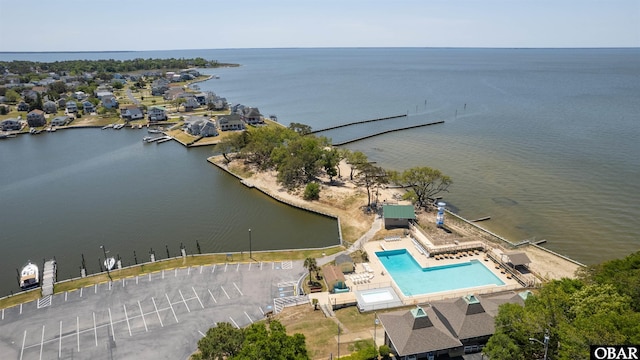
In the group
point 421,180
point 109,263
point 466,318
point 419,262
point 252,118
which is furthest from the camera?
point 252,118

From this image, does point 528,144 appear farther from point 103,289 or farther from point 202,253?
point 103,289

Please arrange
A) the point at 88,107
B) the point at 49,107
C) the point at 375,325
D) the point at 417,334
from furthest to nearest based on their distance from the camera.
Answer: the point at 88,107 < the point at 49,107 < the point at 375,325 < the point at 417,334

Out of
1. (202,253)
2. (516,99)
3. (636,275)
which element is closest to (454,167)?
(636,275)

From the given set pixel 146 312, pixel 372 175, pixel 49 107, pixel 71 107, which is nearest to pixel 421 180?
pixel 372 175

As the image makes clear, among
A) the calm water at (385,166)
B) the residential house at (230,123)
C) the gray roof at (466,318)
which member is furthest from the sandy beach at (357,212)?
the residential house at (230,123)

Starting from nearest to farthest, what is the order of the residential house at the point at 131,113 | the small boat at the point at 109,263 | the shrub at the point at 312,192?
the small boat at the point at 109,263 → the shrub at the point at 312,192 → the residential house at the point at 131,113

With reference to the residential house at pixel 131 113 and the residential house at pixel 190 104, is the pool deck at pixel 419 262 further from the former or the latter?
the residential house at pixel 190 104

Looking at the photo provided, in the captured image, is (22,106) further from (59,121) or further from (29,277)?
(29,277)
